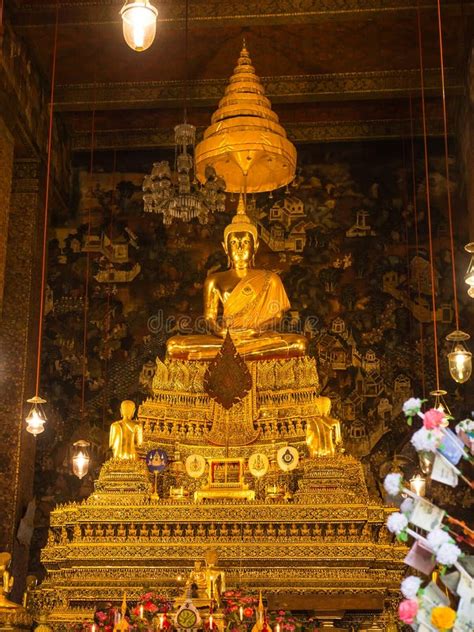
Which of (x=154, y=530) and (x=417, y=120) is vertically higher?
(x=417, y=120)

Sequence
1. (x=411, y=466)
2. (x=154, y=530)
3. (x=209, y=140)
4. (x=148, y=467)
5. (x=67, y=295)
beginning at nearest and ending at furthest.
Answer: (x=154, y=530) → (x=148, y=467) → (x=209, y=140) → (x=411, y=466) → (x=67, y=295)

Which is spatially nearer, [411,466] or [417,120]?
[411,466]

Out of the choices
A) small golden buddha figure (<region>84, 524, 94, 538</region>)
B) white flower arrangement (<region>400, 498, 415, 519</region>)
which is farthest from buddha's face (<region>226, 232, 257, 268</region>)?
white flower arrangement (<region>400, 498, 415, 519</region>)

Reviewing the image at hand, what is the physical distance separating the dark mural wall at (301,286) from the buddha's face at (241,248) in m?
1.93

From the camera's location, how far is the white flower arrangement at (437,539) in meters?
2.56

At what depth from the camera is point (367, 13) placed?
9.62 meters

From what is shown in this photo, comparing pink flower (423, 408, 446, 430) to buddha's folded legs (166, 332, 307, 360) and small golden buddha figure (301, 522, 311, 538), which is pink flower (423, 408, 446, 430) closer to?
small golden buddha figure (301, 522, 311, 538)

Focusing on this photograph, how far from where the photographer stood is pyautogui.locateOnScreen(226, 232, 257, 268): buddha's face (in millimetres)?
9766

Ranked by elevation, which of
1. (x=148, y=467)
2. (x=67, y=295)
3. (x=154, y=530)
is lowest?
(x=154, y=530)

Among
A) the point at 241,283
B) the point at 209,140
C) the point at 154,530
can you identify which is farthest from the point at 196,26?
the point at 154,530

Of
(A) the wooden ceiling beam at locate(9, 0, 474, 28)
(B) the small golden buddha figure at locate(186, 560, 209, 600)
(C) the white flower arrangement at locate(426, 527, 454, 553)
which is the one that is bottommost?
(C) the white flower arrangement at locate(426, 527, 454, 553)

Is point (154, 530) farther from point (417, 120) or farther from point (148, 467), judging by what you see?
point (417, 120)

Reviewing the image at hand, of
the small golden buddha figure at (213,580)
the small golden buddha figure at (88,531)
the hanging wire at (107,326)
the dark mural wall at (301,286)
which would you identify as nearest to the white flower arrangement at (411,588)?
the small golden buddha figure at (213,580)

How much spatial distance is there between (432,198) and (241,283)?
3393 mm
